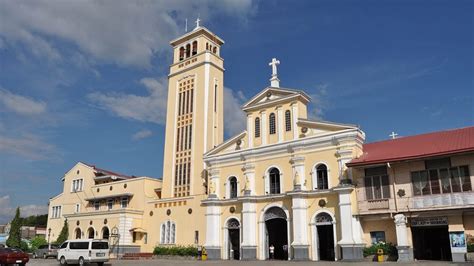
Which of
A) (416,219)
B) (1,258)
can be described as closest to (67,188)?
(1,258)

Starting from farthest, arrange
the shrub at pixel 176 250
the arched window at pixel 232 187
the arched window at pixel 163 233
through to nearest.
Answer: the arched window at pixel 163 233, the shrub at pixel 176 250, the arched window at pixel 232 187

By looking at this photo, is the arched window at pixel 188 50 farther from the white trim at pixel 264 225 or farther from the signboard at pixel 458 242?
the signboard at pixel 458 242

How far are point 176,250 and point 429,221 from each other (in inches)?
796

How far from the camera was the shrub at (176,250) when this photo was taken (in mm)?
35312

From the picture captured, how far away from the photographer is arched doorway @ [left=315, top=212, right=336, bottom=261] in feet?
97.0

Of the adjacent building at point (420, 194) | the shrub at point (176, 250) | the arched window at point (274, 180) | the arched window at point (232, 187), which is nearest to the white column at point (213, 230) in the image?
the arched window at point (232, 187)

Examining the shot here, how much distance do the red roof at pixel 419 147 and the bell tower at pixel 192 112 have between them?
15.3 m

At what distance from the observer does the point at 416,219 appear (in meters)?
26.5

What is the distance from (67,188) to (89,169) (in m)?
4.22

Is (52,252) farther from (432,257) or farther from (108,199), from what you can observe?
(432,257)

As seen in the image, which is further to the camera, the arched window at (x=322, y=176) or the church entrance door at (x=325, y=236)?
the arched window at (x=322, y=176)

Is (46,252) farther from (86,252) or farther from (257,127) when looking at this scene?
(257,127)

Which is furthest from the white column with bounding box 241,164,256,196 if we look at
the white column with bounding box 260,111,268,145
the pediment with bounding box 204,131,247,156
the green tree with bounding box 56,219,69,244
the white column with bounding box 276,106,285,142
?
the green tree with bounding box 56,219,69,244

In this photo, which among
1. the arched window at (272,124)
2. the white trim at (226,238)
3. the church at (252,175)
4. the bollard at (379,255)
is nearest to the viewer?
the bollard at (379,255)
